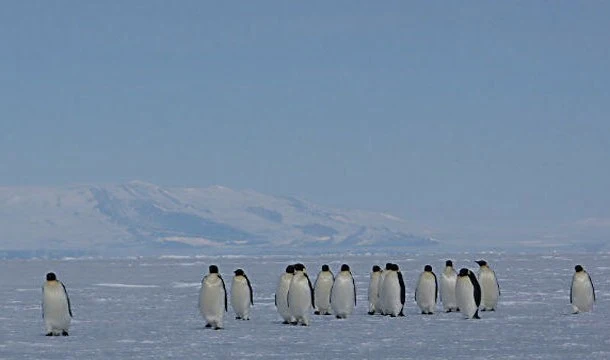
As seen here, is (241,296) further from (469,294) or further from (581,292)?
(581,292)

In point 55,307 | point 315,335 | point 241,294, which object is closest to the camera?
point 55,307

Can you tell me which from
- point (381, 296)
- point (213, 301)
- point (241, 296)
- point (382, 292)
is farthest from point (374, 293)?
point (213, 301)

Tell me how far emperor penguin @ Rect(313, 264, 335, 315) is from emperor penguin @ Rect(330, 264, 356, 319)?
0.52m

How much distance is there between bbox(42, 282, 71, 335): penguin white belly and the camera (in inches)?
583

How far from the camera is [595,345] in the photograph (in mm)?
13375

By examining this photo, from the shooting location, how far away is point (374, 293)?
19.0 meters

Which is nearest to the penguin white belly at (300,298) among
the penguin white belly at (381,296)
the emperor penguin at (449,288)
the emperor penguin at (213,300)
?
the emperor penguin at (213,300)

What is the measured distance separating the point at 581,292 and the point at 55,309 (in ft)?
26.8

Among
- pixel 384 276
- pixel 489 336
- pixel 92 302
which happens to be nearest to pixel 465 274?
pixel 384 276

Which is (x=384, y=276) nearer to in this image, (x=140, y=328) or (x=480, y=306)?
(x=480, y=306)

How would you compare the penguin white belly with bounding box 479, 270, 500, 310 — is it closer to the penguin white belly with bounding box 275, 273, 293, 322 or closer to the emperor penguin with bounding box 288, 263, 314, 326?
the penguin white belly with bounding box 275, 273, 293, 322

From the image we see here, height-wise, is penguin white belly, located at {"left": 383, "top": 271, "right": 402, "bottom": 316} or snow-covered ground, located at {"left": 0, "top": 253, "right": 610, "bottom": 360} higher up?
penguin white belly, located at {"left": 383, "top": 271, "right": 402, "bottom": 316}

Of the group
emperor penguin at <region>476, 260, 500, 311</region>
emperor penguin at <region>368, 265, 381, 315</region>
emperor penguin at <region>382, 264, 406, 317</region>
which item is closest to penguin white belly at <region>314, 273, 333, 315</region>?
emperor penguin at <region>368, 265, 381, 315</region>

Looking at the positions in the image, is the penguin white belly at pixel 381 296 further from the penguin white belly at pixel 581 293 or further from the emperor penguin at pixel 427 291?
the penguin white belly at pixel 581 293
